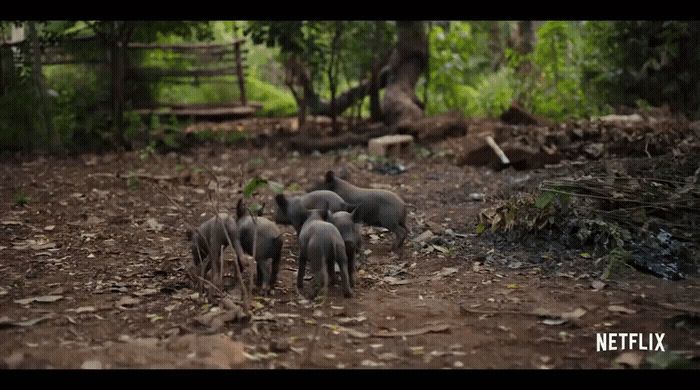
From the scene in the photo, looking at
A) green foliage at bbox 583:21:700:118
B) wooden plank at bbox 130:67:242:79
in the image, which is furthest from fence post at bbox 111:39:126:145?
green foliage at bbox 583:21:700:118

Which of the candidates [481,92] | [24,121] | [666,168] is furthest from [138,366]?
[481,92]

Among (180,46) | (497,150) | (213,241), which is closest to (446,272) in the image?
(213,241)

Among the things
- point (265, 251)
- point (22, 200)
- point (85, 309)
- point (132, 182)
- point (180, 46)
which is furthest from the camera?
point (180, 46)

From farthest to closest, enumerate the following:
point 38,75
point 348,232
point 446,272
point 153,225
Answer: point 38,75 → point 153,225 → point 446,272 → point 348,232

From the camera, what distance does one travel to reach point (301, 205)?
738 centimetres

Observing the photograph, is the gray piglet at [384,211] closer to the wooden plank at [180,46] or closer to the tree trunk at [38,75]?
the tree trunk at [38,75]

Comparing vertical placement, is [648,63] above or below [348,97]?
above

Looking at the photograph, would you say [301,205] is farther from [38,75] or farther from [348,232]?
[38,75]

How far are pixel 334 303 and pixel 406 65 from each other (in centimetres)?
1106

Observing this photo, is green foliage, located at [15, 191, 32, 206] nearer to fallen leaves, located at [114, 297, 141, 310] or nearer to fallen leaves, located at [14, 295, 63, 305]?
fallen leaves, located at [14, 295, 63, 305]

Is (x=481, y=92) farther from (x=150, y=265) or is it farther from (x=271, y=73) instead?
(x=150, y=265)

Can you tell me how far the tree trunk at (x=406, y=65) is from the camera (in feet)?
52.9

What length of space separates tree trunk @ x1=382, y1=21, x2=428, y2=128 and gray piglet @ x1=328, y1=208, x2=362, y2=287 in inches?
366

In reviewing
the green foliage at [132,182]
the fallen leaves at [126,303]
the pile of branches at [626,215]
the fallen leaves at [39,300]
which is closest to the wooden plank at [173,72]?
the green foliage at [132,182]
